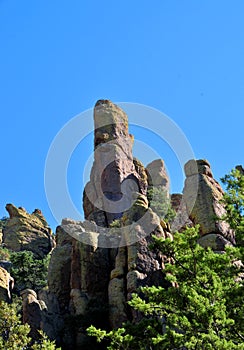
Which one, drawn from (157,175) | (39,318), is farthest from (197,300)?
(157,175)

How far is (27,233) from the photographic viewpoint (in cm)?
6134

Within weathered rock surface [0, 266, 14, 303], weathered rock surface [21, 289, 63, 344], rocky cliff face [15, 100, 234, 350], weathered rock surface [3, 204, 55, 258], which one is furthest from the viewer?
weathered rock surface [3, 204, 55, 258]

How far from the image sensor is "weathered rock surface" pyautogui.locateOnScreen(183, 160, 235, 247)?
30.8 metres

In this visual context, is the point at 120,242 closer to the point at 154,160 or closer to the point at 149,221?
the point at 149,221

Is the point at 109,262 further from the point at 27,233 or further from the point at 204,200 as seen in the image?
the point at 27,233

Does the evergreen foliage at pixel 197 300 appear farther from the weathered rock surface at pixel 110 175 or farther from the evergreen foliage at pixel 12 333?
the weathered rock surface at pixel 110 175

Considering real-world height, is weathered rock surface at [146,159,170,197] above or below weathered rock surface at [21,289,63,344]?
above

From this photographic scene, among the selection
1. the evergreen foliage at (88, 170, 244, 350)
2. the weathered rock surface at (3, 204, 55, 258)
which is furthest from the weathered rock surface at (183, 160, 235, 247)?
the weathered rock surface at (3, 204, 55, 258)

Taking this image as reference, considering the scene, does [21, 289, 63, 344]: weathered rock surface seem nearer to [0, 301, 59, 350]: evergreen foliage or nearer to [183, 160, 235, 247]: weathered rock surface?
[0, 301, 59, 350]: evergreen foliage

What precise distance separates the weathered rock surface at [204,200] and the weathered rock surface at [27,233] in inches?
1048

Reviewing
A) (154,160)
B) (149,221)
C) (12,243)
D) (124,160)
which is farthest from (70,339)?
(12,243)

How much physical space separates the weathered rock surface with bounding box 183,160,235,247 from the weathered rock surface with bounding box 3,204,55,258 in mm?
26626

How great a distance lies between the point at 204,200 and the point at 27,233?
3371cm

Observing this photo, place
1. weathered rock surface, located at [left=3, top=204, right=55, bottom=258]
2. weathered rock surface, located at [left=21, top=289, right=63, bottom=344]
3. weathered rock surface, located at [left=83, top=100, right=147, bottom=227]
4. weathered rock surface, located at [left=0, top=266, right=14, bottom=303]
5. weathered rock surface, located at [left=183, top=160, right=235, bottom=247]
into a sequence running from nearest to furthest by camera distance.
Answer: weathered rock surface, located at [left=21, top=289, right=63, bottom=344]
weathered rock surface, located at [left=183, top=160, right=235, bottom=247]
weathered rock surface, located at [left=0, top=266, right=14, bottom=303]
weathered rock surface, located at [left=83, top=100, right=147, bottom=227]
weathered rock surface, located at [left=3, top=204, right=55, bottom=258]
